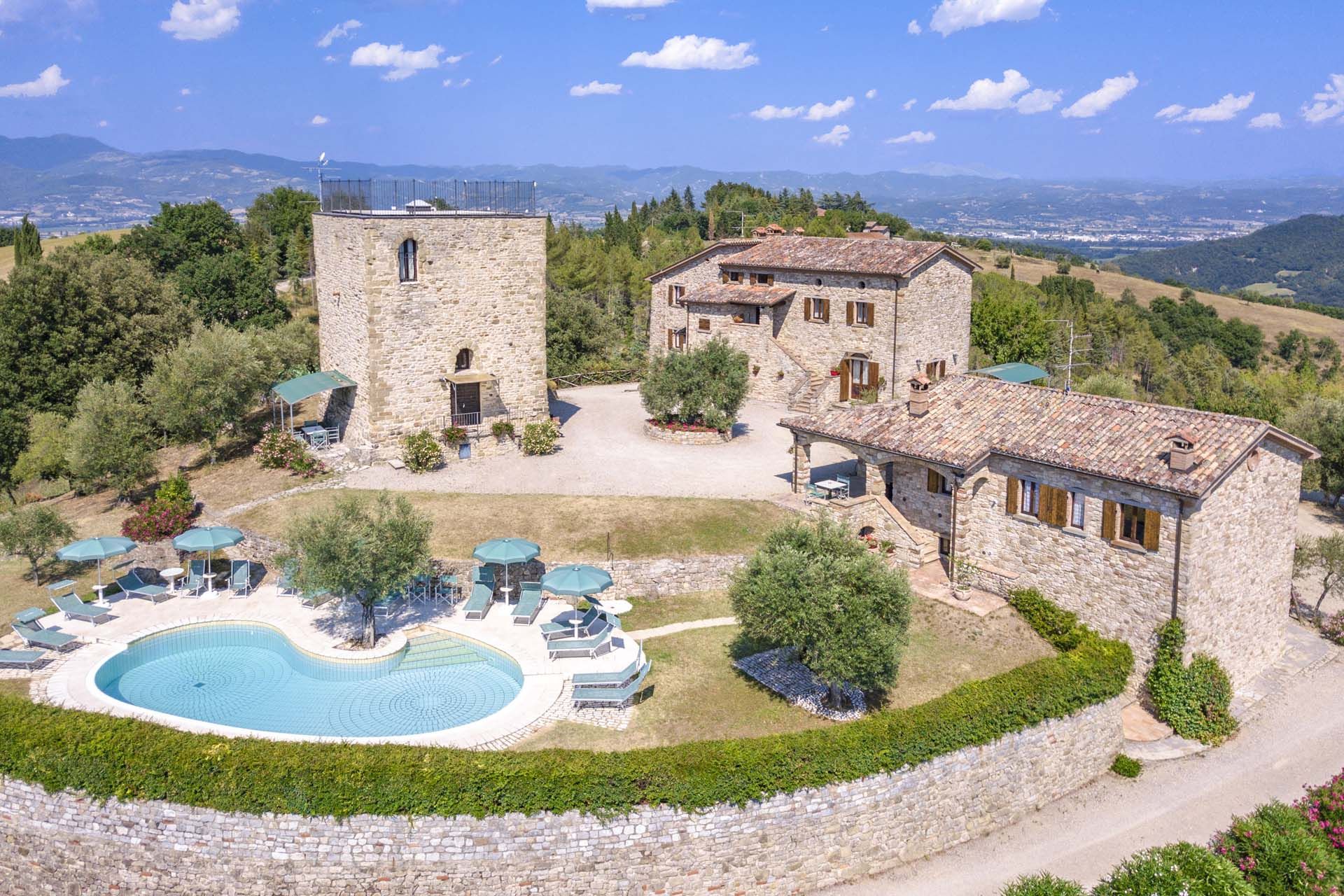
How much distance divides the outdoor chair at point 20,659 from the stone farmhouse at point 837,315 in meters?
30.0

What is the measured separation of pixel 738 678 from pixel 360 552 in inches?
359

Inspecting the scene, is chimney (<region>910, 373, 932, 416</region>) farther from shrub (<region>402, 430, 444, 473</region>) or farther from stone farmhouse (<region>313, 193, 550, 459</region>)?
shrub (<region>402, 430, 444, 473</region>)

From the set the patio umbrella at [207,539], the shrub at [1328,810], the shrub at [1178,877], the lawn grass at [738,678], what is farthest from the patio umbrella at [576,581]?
the shrub at [1328,810]

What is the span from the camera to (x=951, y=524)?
25859mm

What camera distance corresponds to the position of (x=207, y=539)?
25.9 m

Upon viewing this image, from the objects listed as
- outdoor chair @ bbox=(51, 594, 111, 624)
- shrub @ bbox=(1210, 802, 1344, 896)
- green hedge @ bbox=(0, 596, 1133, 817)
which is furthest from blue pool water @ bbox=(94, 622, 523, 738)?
shrub @ bbox=(1210, 802, 1344, 896)

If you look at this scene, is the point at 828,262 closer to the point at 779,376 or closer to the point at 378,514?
the point at 779,376

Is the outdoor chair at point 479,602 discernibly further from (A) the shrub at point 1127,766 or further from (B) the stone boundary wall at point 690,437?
(A) the shrub at point 1127,766

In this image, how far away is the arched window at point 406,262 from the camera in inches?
1266

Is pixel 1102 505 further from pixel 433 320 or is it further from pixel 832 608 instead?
pixel 433 320

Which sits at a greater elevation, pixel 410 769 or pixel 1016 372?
pixel 1016 372

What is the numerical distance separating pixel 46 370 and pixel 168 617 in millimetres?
24813

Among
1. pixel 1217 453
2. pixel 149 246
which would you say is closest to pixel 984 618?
pixel 1217 453

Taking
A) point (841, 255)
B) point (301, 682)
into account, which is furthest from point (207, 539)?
point (841, 255)
